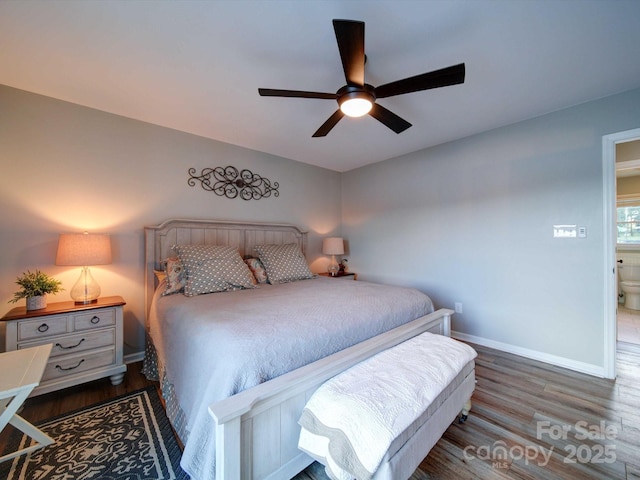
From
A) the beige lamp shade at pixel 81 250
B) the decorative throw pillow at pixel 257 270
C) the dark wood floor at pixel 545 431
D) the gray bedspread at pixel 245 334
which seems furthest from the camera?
the decorative throw pillow at pixel 257 270

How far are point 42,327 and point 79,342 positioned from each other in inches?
10.0

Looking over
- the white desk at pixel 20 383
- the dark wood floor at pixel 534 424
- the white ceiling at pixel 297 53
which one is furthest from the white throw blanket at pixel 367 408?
the white ceiling at pixel 297 53

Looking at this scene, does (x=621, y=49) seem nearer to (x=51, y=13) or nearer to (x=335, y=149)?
(x=335, y=149)

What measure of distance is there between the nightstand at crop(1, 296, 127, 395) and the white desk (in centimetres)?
33

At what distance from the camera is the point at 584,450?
1.51 m

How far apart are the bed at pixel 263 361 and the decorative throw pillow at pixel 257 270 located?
0.55m

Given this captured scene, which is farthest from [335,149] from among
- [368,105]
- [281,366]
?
[281,366]

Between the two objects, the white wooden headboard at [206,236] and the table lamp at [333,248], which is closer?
the white wooden headboard at [206,236]

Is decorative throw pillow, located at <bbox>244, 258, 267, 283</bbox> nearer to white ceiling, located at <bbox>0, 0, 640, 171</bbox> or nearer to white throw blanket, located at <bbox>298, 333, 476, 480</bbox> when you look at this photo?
white ceiling, located at <bbox>0, 0, 640, 171</bbox>

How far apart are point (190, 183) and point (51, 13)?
5.51 ft

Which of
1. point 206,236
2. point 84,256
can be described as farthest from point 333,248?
point 84,256

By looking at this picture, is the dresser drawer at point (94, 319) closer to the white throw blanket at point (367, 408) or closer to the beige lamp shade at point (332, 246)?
the white throw blanket at point (367, 408)

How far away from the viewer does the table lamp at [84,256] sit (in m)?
2.03

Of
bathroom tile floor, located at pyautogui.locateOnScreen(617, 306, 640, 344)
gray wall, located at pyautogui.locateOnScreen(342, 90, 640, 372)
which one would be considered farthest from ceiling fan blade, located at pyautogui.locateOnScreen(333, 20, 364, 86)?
bathroom tile floor, located at pyautogui.locateOnScreen(617, 306, 640, 344)
